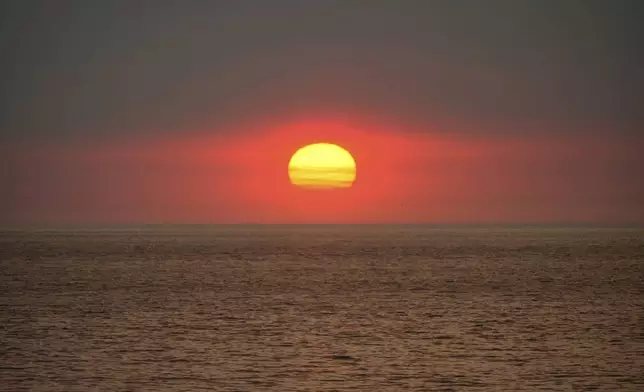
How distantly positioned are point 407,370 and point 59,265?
11386cm

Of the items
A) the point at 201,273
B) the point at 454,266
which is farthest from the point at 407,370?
the point at 454,266

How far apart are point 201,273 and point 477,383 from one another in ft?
285

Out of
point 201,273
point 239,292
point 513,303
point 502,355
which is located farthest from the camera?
point 201,273

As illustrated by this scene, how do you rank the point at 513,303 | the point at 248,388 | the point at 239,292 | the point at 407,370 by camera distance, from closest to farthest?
the point at 248,388
the point at 407,370
the point at 513,303
the point at 239,292

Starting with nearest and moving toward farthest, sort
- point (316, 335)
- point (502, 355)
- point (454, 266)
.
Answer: point (502, 355) < point (316, 335) < point (454, 266)

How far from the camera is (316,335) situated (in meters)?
56.9

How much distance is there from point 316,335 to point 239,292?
36.0 metres

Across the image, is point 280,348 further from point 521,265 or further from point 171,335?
point 521,265

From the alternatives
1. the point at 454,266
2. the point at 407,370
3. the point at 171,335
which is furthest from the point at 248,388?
the point at 454,266

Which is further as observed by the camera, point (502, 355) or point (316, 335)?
point (316, 335)

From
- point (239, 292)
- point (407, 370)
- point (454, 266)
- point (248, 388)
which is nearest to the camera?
point (248, 388)

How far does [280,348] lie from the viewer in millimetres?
51594

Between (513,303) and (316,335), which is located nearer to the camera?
(316,335)

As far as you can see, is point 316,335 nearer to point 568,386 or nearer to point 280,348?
point 280,348
